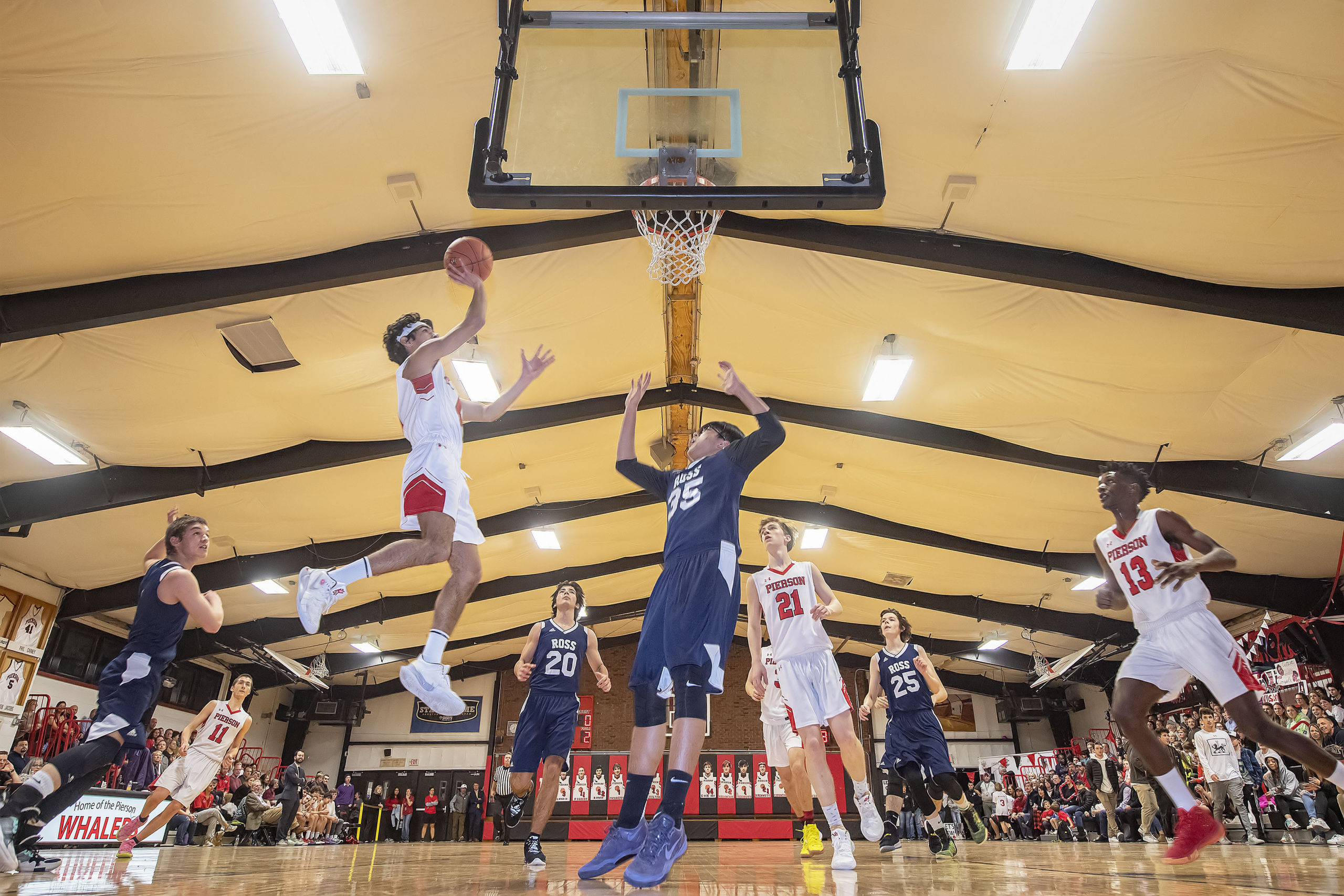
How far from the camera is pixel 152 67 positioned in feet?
16.5

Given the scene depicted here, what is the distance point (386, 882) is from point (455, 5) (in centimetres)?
499

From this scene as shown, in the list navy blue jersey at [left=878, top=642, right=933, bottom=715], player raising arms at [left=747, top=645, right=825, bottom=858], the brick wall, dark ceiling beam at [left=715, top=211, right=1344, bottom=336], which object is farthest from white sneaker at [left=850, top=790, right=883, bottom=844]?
the brick wall

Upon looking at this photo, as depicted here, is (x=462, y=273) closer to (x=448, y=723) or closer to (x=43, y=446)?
(x=43, y=446)

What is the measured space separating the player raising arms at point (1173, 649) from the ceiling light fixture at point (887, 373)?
4382 millimetres

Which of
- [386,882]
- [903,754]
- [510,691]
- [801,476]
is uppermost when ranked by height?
[801,476]

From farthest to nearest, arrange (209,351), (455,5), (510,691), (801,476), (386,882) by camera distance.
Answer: (510,691) → (801,476) → (209,351) → (455,5) → (386,882)

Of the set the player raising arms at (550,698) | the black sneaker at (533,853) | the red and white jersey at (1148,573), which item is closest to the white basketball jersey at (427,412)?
the black sneaker at (533,853)

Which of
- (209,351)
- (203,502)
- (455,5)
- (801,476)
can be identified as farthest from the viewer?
(801,476)

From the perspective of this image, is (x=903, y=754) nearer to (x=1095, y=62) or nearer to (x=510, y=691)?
(x=1095, y=62)

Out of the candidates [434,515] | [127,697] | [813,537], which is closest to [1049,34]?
[434,515]

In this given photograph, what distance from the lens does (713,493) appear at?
3.52 metres

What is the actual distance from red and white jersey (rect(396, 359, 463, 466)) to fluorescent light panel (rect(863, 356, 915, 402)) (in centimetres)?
634

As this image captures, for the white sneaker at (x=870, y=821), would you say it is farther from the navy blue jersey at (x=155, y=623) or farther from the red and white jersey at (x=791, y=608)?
the navy blue jersey at (x=155, y=623)

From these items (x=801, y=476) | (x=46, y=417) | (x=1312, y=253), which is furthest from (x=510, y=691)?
(x=1312, y=253)
